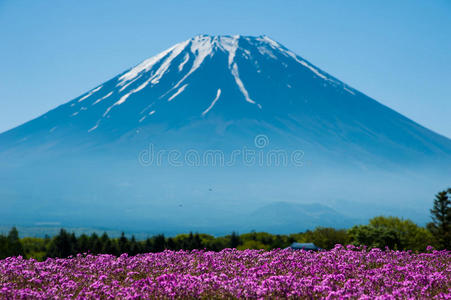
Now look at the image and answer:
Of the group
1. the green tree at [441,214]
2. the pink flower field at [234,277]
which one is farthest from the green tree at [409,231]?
the pink flower field at [234,277]

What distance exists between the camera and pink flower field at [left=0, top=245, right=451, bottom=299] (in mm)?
9445

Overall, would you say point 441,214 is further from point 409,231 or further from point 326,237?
point 326,237

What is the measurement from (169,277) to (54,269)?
392cm

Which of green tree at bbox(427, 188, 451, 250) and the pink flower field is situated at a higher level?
green tree at bbox(427, 188, 451, 250)

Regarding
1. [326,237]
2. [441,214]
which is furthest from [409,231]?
[326,237]

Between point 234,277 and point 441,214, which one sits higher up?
point 441,214

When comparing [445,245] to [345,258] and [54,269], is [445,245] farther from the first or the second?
[54,269]

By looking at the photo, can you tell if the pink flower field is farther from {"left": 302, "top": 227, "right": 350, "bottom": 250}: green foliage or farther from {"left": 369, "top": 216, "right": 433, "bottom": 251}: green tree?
{"left": 302, "top": 227, "right": 350, "bottom": 250}: green foliage

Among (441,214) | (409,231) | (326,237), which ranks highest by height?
(441,214)

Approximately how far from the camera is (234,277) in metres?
10.9

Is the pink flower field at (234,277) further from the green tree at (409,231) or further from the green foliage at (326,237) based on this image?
the green foliage at (326,237)

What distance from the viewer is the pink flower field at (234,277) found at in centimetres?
945

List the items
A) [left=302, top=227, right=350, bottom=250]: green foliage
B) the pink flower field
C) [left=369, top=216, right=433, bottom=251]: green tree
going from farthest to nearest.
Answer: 1. [left=302, top=227, right=350, bottom=250]: green foliage
2. [left=369, top=216, right=433, bottom=251]: green tree
3. the pink flower field

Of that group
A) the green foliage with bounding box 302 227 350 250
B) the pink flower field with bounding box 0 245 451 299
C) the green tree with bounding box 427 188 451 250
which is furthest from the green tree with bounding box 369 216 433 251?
the pink flower field with bounding box 0 245 451 299
